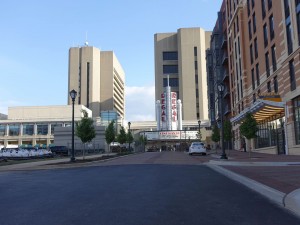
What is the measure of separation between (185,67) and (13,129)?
6782 centimetres

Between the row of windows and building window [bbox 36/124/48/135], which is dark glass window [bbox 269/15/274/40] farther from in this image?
building window [bbox 36/124/48/135]

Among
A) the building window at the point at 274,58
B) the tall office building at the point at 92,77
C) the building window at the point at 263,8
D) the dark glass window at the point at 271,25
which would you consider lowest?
the building window at the point at 274,58

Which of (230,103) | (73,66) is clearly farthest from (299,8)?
(73,66)

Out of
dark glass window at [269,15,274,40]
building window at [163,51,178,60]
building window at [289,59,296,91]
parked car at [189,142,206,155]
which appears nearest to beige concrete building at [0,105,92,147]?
building window at [163,51,178,60]

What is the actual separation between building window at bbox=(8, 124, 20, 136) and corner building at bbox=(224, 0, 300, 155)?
88.2 meters

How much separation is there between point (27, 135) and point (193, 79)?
6528 cm

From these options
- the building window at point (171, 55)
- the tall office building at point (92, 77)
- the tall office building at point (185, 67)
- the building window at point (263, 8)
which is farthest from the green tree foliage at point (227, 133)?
the tall office building at point (92, 77)

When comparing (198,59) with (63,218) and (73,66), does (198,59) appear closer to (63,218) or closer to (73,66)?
(73,66)

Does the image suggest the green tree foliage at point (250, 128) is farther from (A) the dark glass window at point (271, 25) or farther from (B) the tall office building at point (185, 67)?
(B) the tall office building at point (185, 67)

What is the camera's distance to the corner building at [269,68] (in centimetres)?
2962

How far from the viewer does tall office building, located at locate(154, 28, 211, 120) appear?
136 metres

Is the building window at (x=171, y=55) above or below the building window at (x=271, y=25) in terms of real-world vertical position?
above

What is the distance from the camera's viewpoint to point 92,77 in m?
148

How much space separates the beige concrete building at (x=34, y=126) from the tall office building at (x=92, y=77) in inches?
977
